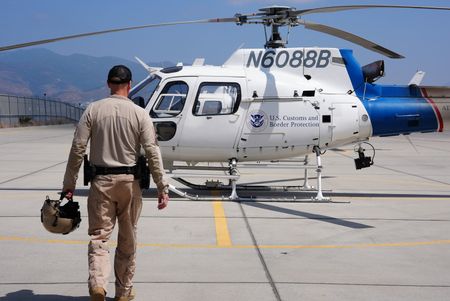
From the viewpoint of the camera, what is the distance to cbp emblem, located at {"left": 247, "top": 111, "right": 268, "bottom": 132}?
34.8 ft

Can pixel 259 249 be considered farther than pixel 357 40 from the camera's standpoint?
No

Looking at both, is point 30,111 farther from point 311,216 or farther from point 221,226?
point 221,226

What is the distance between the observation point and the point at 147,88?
1063cm

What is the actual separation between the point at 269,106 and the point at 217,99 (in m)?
0.96

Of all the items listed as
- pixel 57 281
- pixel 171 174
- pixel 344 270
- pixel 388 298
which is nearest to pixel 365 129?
pixel 171 174

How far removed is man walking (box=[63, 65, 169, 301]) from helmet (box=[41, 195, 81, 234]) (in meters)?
0.15

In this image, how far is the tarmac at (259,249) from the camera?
220 inches

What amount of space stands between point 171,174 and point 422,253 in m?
4.95

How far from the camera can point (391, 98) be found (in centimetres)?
1136

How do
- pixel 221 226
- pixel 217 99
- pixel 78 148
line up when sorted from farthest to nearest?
pixel 217 99 → pixel 221 226 → pixel 78 148

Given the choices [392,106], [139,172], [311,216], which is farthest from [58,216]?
[392,106]

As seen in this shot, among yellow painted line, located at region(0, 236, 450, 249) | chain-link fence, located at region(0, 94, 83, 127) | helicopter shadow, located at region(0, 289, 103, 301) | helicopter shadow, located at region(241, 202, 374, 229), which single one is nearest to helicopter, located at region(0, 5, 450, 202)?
helicopter shadow, located at region(241, 202, 374, 229)

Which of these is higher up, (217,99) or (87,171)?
(87,171)

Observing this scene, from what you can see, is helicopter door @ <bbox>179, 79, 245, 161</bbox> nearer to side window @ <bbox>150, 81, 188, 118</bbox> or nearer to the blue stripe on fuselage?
side window @ <bbox>150, 81, 188, 118</bbox>
